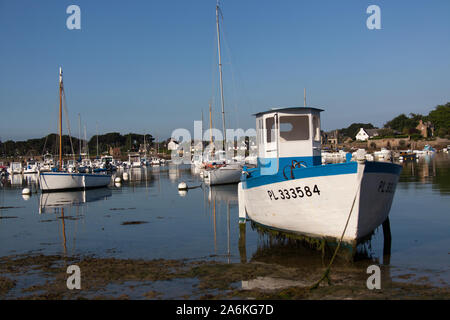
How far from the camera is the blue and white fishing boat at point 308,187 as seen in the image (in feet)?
34.7

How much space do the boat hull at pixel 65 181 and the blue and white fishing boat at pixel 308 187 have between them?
26.8 metres

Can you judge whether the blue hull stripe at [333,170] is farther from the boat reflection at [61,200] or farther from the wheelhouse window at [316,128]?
the boat reflection at [61,200]

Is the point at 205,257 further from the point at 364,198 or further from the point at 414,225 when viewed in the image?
the point at 414,225

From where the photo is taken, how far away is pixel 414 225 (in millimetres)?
16609


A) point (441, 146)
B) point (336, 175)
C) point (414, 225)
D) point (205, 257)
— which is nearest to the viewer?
point (336, 175)

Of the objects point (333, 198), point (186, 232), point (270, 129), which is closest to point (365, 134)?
point (186, 232)

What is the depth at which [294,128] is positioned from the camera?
14398 mm

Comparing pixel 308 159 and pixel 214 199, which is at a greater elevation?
pixel 308 159

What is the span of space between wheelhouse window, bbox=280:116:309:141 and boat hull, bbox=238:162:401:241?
97.4 inches

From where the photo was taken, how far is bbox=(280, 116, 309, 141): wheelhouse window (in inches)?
560

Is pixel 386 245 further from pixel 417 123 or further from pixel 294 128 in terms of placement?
pixel 417 123

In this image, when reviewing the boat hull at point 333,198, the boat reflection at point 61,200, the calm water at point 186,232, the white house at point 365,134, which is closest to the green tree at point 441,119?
the white house at point 365,134
